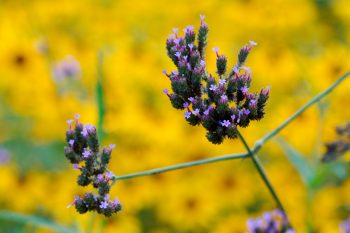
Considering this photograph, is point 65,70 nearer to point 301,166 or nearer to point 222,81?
point 301,166

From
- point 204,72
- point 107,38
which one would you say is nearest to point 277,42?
point 107,38

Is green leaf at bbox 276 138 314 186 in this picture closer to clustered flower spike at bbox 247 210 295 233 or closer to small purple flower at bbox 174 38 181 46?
clustered flower spike at bbox 247 210 295 233

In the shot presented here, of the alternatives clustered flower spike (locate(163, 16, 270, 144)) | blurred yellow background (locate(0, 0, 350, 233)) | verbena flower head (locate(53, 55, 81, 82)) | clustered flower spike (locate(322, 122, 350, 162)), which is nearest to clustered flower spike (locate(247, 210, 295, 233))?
clustered flower spike (locate(322, 122, 350, 162))

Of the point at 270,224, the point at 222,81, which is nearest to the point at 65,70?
the point at 270,224

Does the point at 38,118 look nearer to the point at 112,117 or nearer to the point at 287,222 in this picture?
the point at 112,117

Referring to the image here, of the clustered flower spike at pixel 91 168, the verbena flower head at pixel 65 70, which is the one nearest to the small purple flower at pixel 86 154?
the clustered flower spike at pixel 91 168

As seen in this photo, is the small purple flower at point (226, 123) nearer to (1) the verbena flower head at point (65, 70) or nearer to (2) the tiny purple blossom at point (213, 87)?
(2) the tiny purple blossom at point (213, 87)
